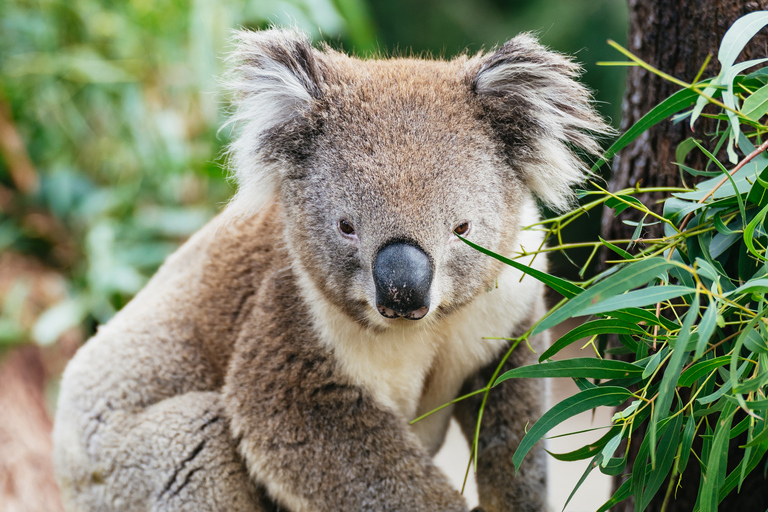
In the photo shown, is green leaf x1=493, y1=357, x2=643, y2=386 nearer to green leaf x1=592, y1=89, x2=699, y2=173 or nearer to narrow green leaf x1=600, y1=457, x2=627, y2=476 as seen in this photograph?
narrow green leaf x1=600, y1=457, x2=627, y2=476

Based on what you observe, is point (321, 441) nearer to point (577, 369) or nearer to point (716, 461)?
point (577, 369)

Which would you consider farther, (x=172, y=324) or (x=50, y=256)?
(x=50, y=256)

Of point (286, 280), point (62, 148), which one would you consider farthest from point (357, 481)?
point (62, 148)

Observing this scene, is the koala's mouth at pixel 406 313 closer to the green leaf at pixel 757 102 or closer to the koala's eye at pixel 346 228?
the koala's eye at pixel 346 228

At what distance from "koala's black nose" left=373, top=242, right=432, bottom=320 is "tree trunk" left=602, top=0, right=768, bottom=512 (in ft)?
2.31

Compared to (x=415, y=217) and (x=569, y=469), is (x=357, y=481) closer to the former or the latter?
(x=415, y=217)

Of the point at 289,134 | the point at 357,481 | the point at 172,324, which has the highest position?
the point at 289,134

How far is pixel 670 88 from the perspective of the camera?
82.7 inches

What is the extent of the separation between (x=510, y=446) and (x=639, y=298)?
1.08 meters

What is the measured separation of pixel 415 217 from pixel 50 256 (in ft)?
12.3

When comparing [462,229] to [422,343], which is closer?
[462,229]

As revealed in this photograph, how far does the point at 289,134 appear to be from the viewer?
1870mm

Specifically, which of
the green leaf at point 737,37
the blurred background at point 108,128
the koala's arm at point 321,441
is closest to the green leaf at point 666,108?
the green leaf at point 737,37

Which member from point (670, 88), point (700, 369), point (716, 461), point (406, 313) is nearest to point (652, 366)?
point (700, 369)
